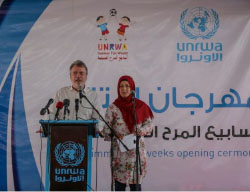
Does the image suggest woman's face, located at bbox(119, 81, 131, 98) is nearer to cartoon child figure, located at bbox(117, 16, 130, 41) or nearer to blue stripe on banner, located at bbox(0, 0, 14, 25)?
cartoon child figure, located at bbox(117, 16, 130, 41)

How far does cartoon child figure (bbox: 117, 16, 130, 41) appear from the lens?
487 cm

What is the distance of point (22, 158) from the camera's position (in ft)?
15.7

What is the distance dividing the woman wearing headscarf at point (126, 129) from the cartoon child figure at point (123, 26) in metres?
1.13

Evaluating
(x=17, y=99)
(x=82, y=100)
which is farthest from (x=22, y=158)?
(x=82, y=100)

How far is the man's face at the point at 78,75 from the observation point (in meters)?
4.76

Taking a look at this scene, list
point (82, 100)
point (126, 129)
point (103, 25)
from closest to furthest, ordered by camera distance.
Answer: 1. point (126, 129)
2. point (82, 100)
3. point (103, 25)

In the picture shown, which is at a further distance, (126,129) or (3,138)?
(3,138)

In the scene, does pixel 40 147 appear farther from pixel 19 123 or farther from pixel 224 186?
pixel 224 186

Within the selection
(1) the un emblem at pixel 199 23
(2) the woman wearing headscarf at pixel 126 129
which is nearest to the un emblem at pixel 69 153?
(2) the woman wearing headscarf at pixel 126 129

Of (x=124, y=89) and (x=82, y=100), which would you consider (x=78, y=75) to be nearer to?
(x=82, y=100)

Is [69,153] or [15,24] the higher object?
[15,24]

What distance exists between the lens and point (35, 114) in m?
4.80

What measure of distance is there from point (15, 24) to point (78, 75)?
42.1 inches

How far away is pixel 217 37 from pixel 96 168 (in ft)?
7.49
